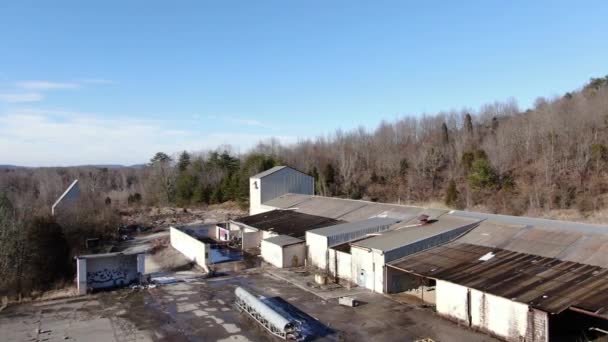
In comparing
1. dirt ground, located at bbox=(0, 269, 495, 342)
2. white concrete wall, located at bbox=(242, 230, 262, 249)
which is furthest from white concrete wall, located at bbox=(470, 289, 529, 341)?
white concrete wall, located at bbox=(242, 230, 262, 249)

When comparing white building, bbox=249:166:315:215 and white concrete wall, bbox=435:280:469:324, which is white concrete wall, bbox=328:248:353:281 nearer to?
white concrete wall, bbox=435:280:469:324

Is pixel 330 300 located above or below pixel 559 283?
below

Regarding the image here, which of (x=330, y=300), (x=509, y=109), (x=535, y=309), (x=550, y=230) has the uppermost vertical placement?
(x=509, y=109)

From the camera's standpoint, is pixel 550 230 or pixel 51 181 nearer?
pixel 550 230

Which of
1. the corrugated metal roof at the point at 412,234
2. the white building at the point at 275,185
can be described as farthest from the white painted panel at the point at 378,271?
the white building at the point at 275,185

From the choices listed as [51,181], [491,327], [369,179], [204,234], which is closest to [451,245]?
[491,327]

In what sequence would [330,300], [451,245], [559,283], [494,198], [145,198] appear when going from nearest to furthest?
[559,283] → [330,300] → [451,245] → [494,198] → [145,198]

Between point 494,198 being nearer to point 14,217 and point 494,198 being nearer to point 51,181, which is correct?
point 14,217
